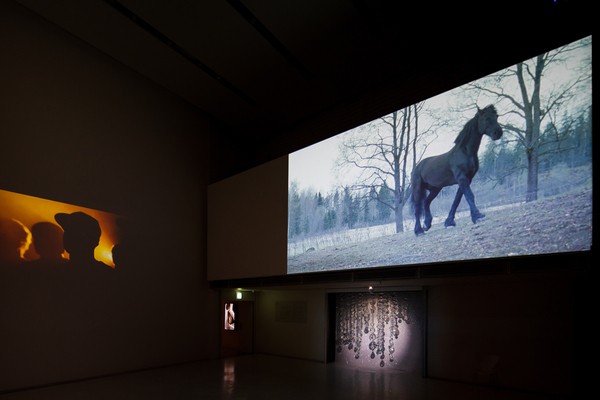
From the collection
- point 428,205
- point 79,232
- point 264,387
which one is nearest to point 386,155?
point 428,205

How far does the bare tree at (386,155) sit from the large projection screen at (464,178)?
0.6 inches

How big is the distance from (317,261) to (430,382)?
2.61m

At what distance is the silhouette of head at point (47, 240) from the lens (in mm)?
6273

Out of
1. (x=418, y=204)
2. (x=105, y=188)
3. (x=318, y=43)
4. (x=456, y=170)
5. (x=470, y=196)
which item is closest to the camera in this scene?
(x=470, y=196)

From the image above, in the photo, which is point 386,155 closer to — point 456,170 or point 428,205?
point 428,205

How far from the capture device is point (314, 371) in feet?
24.0

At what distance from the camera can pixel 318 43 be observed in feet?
22.1

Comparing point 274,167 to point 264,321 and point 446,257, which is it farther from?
point 264,321

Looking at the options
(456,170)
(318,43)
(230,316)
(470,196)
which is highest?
(318,43)

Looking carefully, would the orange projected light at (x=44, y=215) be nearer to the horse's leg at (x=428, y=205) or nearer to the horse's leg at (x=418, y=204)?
the horse's leg at (x=418, y=204)

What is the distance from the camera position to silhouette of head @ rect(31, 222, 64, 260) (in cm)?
627

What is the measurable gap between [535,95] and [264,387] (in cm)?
536

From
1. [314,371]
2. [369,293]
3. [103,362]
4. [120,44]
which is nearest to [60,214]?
[103,362]

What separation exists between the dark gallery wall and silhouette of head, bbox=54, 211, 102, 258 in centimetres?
27
